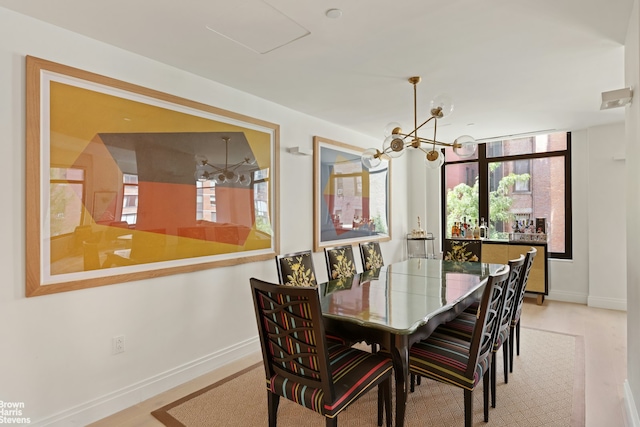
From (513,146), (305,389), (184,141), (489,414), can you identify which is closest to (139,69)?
(184,141)

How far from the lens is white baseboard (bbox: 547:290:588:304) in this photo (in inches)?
197

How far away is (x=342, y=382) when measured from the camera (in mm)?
1783

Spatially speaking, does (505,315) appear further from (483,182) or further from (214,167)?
(483,182)

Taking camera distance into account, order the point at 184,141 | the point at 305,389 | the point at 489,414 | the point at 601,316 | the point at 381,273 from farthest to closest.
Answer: the point at 601,316, the point at 381,273, the point at 184,141, the point at 489,414, the point at 305,389

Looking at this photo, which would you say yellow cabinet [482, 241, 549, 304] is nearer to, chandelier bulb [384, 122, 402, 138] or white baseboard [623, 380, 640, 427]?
white baseboard [623, 380, 640, 427]

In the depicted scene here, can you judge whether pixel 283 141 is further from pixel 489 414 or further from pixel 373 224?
pixel 489 414

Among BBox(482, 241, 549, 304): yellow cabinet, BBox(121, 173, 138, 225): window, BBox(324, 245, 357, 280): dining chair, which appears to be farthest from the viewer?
BBox(482, 241, 549, 304): yellow cabinet

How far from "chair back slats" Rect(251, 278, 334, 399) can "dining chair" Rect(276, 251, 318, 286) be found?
2.86 ft

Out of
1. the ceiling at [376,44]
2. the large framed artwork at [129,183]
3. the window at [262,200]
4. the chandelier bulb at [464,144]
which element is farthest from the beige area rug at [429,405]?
the ceiling at [376,44]

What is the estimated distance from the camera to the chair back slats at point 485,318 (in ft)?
6.13

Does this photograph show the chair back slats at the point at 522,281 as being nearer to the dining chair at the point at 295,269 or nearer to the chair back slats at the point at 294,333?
the dining chair at the point at 295,269

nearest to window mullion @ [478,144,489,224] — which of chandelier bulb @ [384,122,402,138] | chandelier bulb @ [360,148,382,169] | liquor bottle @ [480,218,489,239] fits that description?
liquor bottle @ [480,218,489,239]

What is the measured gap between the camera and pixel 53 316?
7.03 feet

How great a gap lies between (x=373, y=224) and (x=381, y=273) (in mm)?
2129
